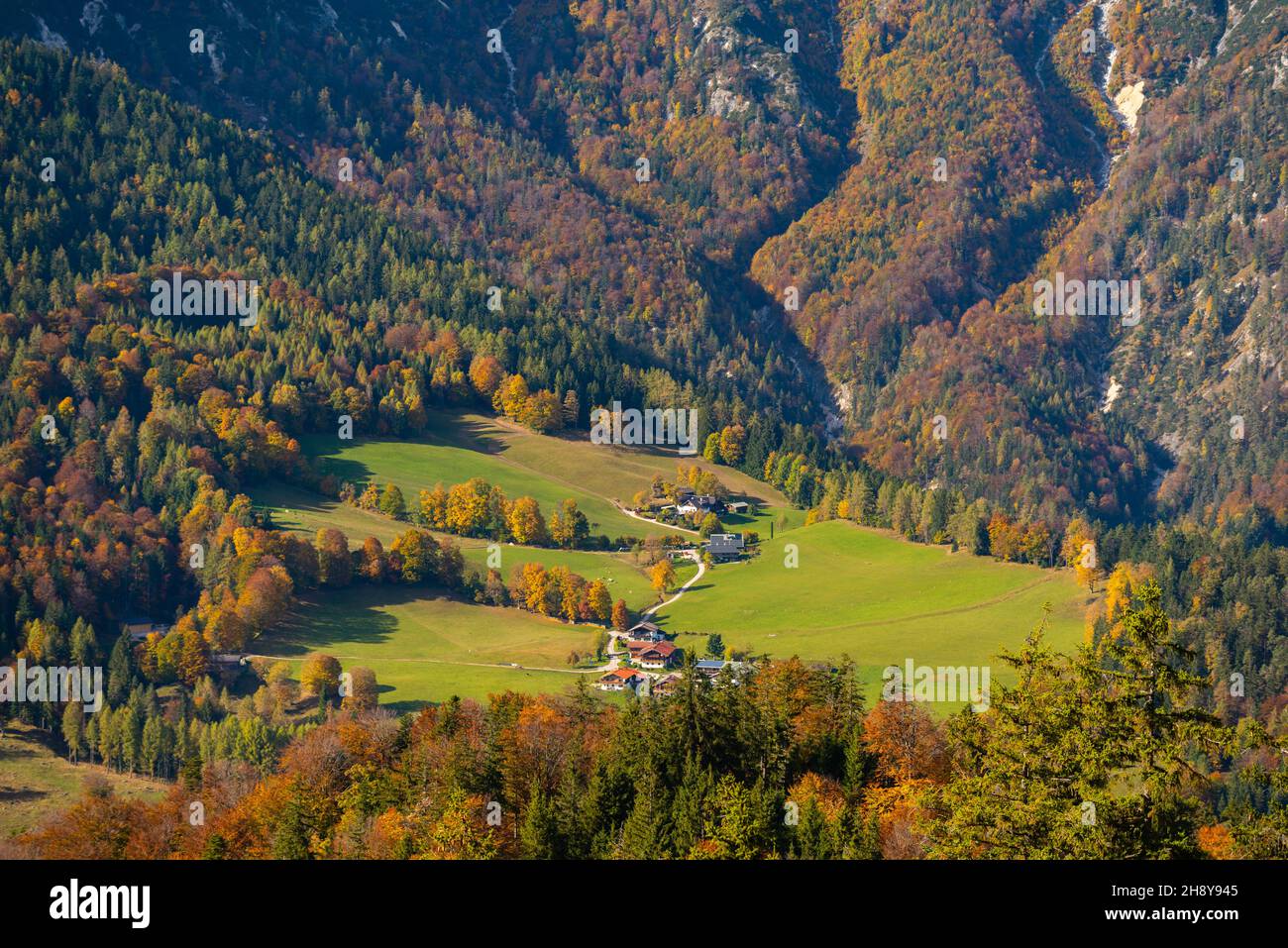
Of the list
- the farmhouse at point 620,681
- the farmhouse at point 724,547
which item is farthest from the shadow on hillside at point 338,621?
the farmhouse at point 724,547

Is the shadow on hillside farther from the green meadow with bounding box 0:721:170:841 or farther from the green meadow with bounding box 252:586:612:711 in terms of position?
the green meadow with bounding box 0:721:170:841

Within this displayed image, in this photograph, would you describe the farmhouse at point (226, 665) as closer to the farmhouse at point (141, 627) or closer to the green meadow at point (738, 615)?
the green meadow at point (738, 615)

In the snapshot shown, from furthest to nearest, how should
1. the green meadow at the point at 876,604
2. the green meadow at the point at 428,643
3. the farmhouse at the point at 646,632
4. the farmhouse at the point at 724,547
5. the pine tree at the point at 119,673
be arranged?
the farmhouse at the point at 724,547, the farmhouse at the point at 646,632, the green meadow at the point at 876,604, the pine tree at the point at 119,673, the green meadow at the point at 428,643

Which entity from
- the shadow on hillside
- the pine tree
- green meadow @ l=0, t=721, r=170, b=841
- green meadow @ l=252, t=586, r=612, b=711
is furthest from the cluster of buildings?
the pine tree

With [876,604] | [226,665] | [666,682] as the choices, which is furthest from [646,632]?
[226,665]

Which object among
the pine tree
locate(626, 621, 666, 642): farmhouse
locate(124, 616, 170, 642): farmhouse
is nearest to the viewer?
the pine tree

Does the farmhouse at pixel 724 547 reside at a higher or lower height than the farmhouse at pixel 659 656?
higher

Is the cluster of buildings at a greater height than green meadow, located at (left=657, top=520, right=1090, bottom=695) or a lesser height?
lesser
